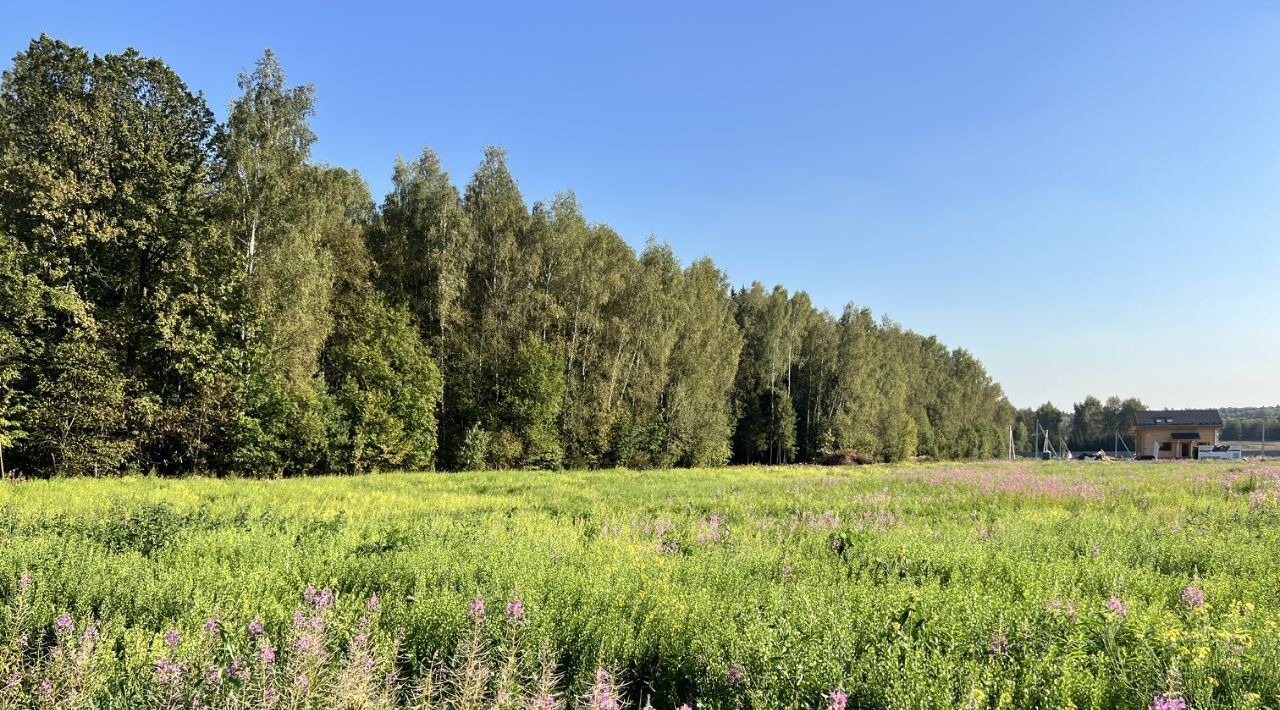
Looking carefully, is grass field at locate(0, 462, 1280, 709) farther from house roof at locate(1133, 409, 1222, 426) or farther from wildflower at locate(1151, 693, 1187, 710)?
house roof at locate(1133, 409, 1222, 426)

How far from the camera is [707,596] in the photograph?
4828mm

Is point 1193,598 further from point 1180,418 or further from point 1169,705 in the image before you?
point 1180,418

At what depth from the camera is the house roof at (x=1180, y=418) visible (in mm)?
A: 73188

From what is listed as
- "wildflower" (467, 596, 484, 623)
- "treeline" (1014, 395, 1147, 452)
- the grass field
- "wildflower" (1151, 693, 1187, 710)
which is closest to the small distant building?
"treeline" (1014, 395, 1147, 452)

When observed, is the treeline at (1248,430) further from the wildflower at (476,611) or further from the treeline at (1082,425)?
the wildflower at (476,611)

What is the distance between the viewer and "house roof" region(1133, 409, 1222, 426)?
73.2 m

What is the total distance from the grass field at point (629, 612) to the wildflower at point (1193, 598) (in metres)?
0.02

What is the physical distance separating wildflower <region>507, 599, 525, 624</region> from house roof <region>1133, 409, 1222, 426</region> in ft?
329

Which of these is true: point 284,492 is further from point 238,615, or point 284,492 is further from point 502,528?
point 238,615

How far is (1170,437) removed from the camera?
2938 inches

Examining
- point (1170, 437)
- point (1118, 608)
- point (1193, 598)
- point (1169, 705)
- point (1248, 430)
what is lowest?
point (1248, 430)

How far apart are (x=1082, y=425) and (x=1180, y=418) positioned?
217 ft

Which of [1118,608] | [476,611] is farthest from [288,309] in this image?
[1118,608]

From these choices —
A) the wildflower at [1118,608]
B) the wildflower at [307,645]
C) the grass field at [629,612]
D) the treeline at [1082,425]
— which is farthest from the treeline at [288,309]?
the treeline at [1082,425]
